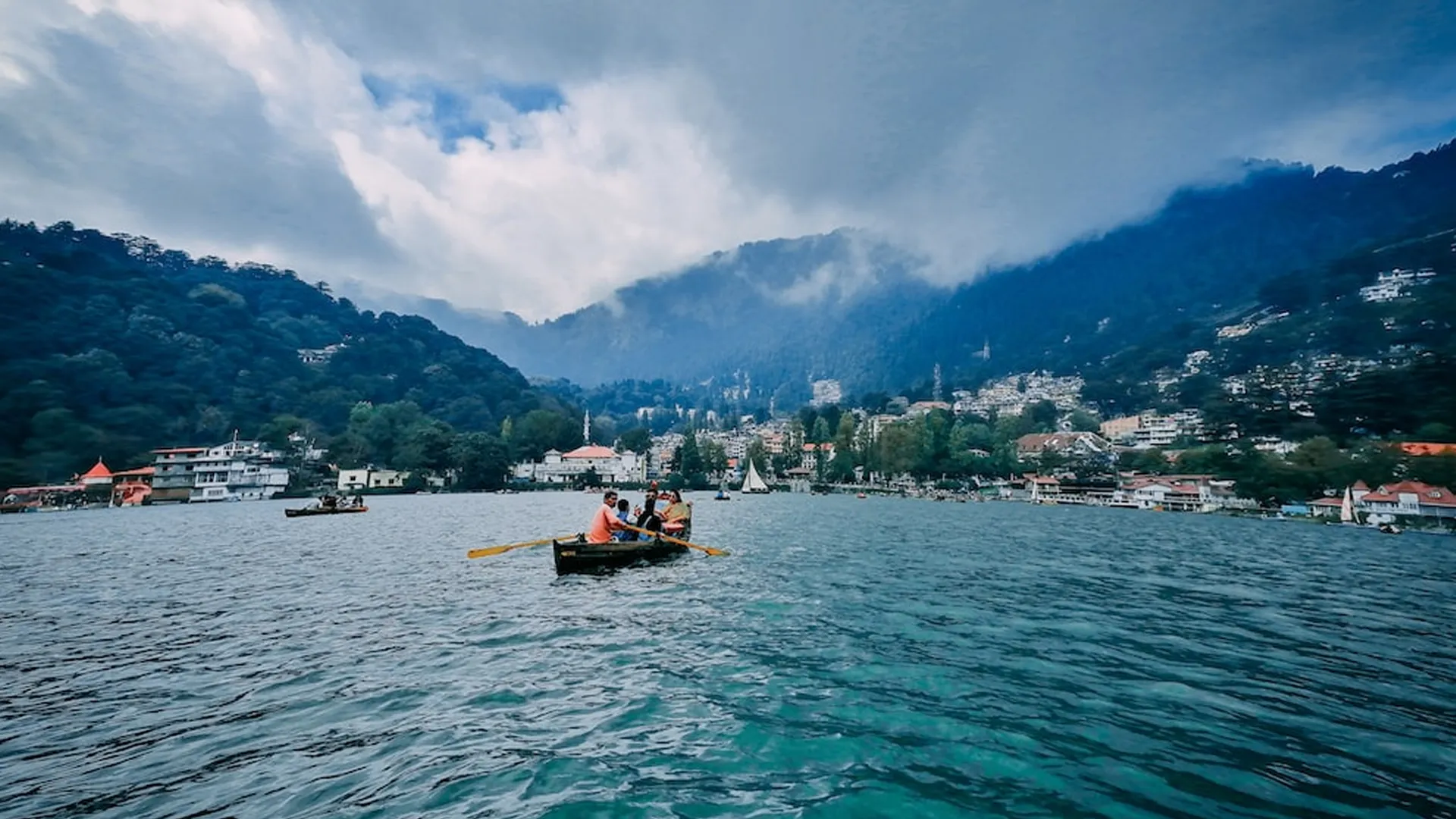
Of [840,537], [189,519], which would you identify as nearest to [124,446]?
[189,519]

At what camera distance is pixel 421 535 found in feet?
116

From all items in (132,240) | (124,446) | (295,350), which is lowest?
(124,446)

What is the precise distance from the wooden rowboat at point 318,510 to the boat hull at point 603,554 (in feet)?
155

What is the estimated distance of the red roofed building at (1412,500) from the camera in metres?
52.2

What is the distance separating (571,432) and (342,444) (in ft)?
195

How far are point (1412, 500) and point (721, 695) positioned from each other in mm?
74760

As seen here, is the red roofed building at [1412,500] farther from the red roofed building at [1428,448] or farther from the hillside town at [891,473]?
the red roofed building at [1428,448]

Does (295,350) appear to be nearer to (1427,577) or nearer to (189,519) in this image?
(189,519)

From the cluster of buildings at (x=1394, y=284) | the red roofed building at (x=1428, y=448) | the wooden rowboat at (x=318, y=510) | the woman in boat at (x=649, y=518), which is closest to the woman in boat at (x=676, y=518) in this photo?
the woman in boat at (x=649, y=518)

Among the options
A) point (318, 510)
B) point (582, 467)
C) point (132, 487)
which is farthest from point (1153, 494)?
point (132, 487)

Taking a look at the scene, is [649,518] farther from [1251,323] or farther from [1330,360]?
[1251,323]

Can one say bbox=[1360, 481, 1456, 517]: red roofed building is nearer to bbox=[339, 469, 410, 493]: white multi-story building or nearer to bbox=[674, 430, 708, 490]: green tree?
bbox=[674, 430, 708, 490]: green tree

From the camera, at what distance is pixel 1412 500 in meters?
53.8

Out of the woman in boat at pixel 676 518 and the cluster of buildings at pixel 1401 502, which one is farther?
the cluster of buildings at pixel 1401 502
